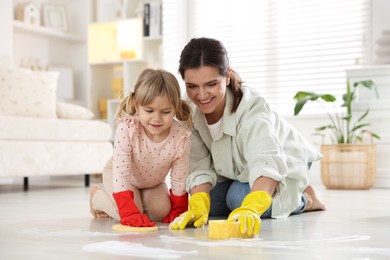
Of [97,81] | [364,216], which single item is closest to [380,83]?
[364,216]

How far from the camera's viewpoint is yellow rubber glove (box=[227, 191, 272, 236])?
154 centimetres

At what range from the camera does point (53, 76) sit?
161 inches

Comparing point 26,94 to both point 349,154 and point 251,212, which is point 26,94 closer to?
point 349,154

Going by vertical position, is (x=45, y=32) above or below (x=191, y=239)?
above

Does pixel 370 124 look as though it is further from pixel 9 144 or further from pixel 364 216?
pixel 9 144

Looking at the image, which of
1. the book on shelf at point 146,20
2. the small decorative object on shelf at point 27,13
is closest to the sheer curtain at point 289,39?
the book on shelf at point 146,20

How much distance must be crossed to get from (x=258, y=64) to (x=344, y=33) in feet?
2.55

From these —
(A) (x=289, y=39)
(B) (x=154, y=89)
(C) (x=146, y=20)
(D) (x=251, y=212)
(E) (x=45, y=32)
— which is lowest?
(D) (x=251, y=212)

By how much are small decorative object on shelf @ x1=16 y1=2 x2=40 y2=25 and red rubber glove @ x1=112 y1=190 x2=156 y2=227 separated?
3387 millimetres

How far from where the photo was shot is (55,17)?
524cm

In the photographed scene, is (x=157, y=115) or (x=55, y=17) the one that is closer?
(x=157, y=115)

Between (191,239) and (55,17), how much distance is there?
4.12 meters

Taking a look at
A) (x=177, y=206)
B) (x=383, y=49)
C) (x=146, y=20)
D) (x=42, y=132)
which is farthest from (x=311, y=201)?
(x=146, y=20)

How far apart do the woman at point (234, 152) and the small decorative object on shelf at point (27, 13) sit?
3.19 meters
